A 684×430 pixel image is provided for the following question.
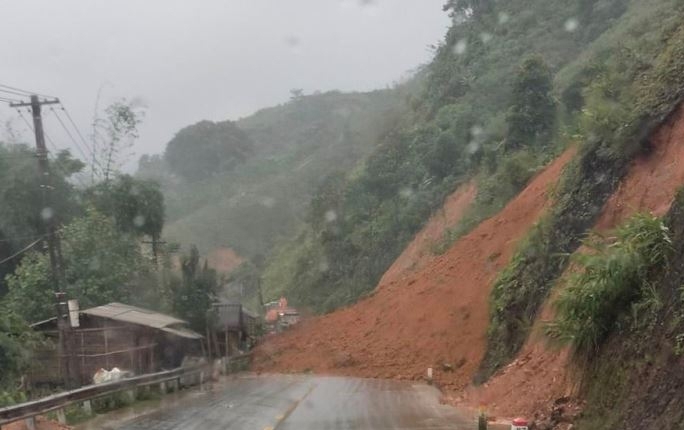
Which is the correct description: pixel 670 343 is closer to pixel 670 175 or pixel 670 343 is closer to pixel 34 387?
pixel 670 175

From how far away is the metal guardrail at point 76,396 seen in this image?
1329cm

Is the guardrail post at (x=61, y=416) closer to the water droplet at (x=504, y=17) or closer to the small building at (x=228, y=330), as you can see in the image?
the small building at (x=228, y=330)

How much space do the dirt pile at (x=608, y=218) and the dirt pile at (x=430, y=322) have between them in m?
6.15

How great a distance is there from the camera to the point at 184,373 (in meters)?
27.9

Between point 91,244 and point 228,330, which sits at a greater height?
point 91,244

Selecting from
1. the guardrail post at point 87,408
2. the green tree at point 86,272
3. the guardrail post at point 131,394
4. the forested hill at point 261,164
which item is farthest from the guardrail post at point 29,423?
the forested hill at point 261,164

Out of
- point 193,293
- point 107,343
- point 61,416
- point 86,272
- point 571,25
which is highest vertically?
point 571,25

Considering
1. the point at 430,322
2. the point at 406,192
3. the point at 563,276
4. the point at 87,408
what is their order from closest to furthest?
the point at 87,408, the point at 563,276, the point at 430,322, the point at 406,192

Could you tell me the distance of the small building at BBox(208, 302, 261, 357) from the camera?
44000mm

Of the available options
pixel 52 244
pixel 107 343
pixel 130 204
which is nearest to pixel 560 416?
pixel 52 244

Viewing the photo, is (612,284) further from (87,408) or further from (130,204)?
(130,204)

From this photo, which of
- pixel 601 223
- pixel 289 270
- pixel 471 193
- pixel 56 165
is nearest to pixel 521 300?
pixel 601 223

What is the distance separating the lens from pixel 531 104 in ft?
138

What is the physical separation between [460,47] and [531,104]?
26.4 metres
